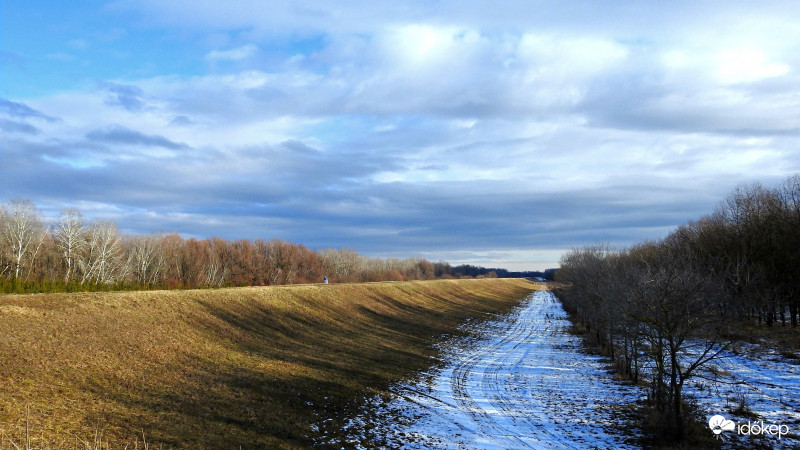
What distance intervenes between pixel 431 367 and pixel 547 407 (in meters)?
8.93

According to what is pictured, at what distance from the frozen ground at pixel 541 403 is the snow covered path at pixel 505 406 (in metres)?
0.04

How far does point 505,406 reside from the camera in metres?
19.2

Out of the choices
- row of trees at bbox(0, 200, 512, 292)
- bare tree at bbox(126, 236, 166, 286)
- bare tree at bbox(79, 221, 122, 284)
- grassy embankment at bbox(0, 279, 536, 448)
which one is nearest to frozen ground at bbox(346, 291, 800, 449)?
grassy embankment at bbox(0, 279, 536, 448)

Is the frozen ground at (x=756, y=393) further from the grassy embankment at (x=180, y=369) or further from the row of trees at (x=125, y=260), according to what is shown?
the row of trees at (x=125, y=260)

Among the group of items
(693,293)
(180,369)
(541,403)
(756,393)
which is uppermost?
(693,293)

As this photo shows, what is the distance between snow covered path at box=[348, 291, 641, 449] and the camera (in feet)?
49.6

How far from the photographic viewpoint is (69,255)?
5975 cm

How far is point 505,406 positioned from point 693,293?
8.71 m

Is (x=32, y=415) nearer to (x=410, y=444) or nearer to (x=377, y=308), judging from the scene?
(x=410, y=444)

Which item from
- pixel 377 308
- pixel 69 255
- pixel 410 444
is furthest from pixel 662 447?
pixel 69 255

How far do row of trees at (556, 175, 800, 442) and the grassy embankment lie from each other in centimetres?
1104

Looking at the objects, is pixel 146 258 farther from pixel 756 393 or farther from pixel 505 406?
pixel 756 393

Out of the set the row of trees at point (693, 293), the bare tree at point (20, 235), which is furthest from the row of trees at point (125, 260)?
the row of trees at point (693, 293)

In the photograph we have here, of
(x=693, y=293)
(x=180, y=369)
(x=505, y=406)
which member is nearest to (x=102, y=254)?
(x=180, y=369)
